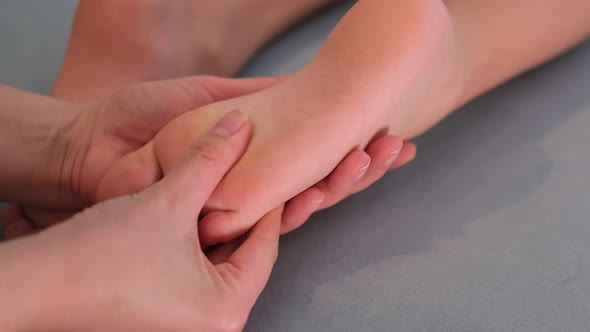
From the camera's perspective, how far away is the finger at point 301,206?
1.85ft

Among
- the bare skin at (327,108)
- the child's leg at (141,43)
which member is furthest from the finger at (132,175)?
the child's leg at (141,43)

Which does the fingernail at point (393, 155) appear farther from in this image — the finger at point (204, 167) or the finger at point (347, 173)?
the finger at point (204, 167)

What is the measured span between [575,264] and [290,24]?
1.82 ft

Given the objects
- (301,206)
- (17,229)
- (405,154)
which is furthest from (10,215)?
(405,154)

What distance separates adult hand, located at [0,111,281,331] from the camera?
414 millimetres

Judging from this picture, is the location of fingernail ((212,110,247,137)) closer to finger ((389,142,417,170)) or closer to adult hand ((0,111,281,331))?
adult hand ((0,111,281,331))

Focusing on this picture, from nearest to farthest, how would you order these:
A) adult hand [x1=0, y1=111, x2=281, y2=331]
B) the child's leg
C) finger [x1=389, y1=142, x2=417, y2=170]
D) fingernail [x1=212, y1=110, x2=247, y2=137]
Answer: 1. adult hand [x1=0, y1=111, x2=281, y2=331]
2. fingernail [x1=212, y1=110, x2=247, y2=137]
3. finger [x1=389, y1=142, x2=417, y2=170]
4. the child's leg

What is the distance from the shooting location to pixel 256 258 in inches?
20.2

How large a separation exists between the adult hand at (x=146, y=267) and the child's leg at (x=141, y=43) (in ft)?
1.00

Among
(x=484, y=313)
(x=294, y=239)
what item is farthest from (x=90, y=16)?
(x=484, y=313)

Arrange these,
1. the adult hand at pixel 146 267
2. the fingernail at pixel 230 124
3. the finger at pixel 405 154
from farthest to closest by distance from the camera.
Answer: the finger at pixel 405 154, the fingernail at pixel 230 124, the adult hand at pixel 146 267

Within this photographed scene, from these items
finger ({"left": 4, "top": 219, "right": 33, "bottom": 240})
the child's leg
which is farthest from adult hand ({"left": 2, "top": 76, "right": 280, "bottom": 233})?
the child's leg

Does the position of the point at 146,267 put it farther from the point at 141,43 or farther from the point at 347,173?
the point at 141,43

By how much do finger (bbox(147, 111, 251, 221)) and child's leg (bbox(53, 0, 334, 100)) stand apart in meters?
0.29
